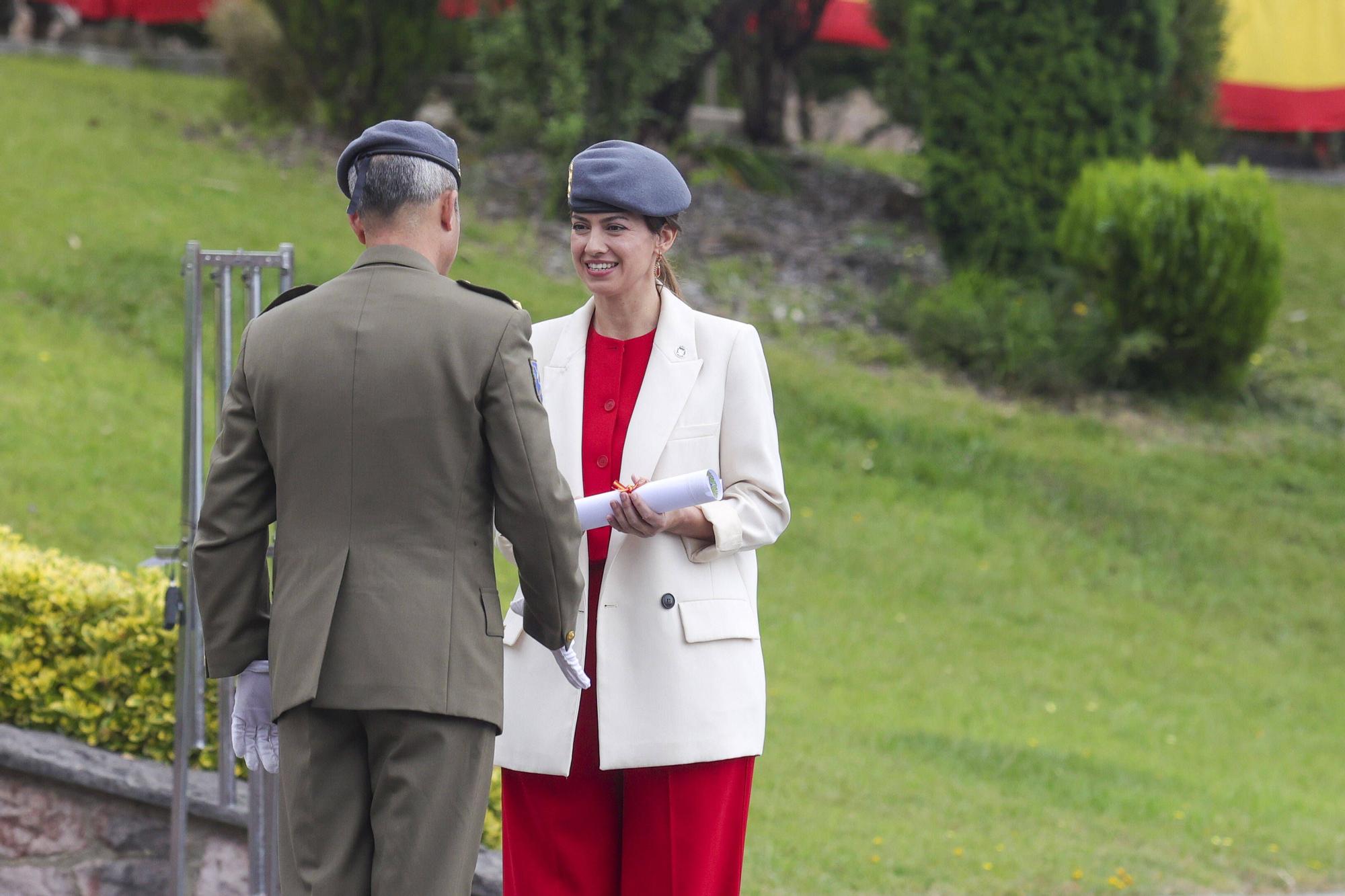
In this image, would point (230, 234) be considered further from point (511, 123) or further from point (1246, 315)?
point (1246, 315)

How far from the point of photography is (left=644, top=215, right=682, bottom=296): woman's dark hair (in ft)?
10.1

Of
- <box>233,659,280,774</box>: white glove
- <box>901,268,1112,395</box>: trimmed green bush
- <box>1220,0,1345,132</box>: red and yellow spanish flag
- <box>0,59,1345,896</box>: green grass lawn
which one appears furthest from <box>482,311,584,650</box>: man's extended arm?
<box>1220,0,1345,132</box>: red and yellow spanish flag

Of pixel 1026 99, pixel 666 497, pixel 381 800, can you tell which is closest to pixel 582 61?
pixel 1026 99

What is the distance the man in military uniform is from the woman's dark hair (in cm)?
49

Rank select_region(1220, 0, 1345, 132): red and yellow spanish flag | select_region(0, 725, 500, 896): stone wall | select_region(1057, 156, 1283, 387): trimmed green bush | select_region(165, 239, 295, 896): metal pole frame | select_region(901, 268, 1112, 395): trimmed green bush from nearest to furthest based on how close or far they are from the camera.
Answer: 1. select_region(165, 239, 295, 896): metal pole frame
2. select_region(0, 725, 500, 896): stone wall
3. select_region(1057, 156, 1283, 387): trimmed green bush
4. select_region(901, 268, 1112, 395): trimmed green bush
5. select_region(1220, 0, 1345, 132): red and yellow spanish flag

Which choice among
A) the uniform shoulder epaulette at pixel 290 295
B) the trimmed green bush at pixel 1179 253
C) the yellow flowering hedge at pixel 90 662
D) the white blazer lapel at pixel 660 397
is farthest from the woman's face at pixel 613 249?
the trimmed green bush at pixel 1179 253

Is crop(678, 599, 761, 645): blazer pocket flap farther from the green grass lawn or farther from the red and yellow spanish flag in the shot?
the red and yellow spanish flag

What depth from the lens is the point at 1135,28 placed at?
1278 cm

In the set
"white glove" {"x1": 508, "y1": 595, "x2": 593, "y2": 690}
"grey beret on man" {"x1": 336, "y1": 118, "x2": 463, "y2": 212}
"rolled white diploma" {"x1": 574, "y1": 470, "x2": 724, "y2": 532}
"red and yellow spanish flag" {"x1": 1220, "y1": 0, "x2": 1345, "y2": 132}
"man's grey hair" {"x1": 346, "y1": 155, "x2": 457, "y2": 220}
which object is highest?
"red and yellow spanish flag" {"x1": 1220, "y1": 0, "x2": 1345, "y2": 132}

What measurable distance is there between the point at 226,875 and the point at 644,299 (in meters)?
2.26

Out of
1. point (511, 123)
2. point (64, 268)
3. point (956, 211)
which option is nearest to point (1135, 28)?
point (956, 211)

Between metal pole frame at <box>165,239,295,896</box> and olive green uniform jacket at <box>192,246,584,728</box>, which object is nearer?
olive green uniform jacket at <box>192,246,584,728</box>

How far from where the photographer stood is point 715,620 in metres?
3.05

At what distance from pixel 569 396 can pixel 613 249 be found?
32 centimetres
